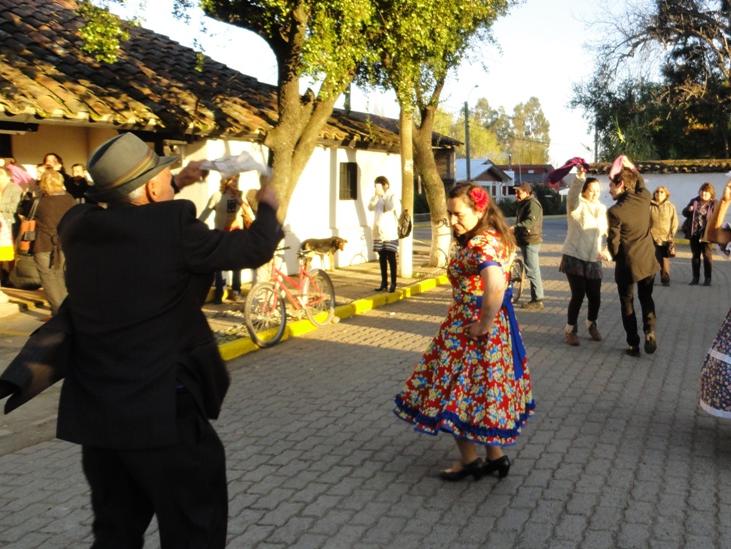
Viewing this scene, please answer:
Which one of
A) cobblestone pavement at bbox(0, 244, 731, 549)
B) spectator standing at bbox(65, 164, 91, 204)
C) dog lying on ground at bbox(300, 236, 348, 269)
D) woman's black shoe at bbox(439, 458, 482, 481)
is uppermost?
spectator standing at bbox(65, 164, 91, 204)

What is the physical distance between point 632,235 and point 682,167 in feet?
80.8

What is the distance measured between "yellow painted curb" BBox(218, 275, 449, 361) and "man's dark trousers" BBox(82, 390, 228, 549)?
436 cm

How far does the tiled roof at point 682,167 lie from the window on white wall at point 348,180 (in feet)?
46.8

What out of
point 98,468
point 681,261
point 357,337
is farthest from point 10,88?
point 681,261

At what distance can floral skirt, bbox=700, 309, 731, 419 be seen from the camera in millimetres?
5387

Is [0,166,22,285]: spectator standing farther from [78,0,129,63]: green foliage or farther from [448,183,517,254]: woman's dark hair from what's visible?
[448,183,517,254]: woman's dark hair

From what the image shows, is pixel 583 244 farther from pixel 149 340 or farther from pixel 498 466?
pixel 149 340

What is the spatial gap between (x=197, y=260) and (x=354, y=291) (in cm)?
1143

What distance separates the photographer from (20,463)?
5.71 m

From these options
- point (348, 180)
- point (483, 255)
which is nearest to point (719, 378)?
point (483, 255)

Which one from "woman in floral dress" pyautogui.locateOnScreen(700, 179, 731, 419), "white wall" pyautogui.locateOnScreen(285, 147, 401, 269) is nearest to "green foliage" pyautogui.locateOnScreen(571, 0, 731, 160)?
"white wall" pyautogui.locateOnScreen(285, 147, 401, 269)

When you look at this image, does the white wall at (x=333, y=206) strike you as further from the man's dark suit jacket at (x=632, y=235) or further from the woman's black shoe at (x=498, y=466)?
the woman's black shoe at (x=498, y=466)

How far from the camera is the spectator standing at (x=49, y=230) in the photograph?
31.9 ft

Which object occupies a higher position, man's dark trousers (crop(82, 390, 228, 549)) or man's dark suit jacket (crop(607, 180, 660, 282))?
man's dark suit jacket (crop(607, 180, 660, 282))
